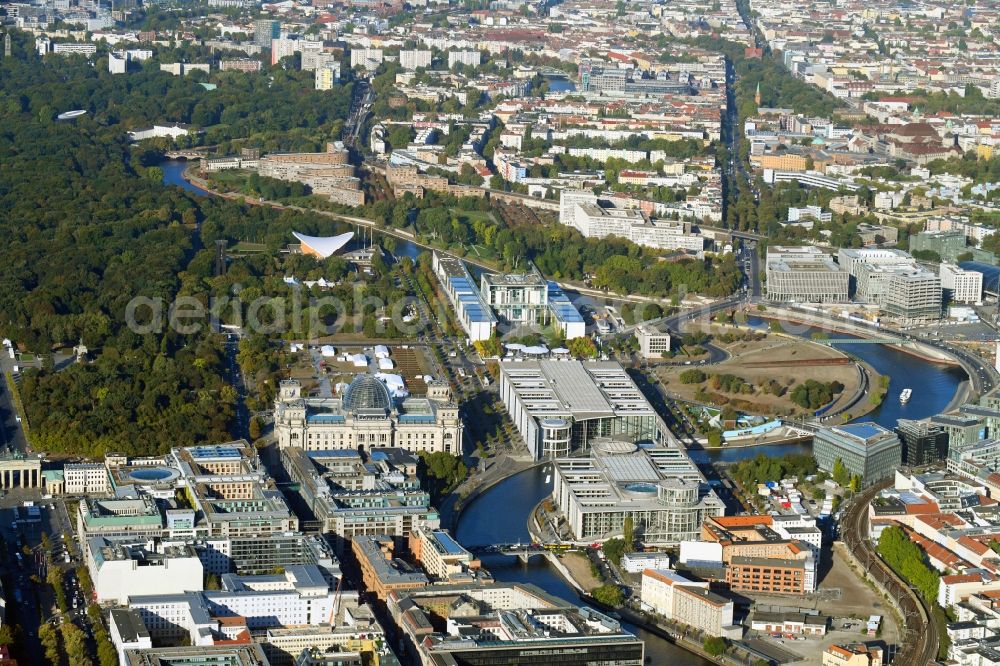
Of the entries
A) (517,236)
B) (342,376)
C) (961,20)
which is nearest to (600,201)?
(517,236)

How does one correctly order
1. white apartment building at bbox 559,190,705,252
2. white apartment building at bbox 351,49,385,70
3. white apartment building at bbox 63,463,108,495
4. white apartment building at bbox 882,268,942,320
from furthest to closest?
white apartment building at bbox 351,49,385,70, white apartment building at bbox 559,190,705,252, white apartment building at bbox 882,268,942,320, white apartment building at bbox 63,463,108,495

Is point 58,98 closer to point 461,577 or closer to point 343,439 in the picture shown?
point 343,439

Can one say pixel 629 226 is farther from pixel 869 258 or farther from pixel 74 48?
pixel 74 48

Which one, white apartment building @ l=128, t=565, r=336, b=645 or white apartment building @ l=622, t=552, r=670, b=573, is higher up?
white apartment building @ l=128, t=565, r=336, b=645

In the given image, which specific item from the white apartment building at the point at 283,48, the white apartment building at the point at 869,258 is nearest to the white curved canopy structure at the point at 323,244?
the white apartment building at the point at 869,258

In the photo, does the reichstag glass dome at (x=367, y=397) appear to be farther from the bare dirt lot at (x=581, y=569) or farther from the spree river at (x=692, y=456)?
the bare dirt lot at (x=581, y=569)

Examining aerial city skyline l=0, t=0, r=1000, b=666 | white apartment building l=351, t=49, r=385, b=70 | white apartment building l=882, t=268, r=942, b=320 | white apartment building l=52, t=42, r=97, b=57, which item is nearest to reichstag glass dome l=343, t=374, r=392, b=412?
aerial city skyline l=0, t=0, r=1000, b=666

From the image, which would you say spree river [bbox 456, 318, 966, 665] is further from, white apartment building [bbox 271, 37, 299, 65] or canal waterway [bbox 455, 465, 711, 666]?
white apartment building [bbox 271, 37, 299, 65]
